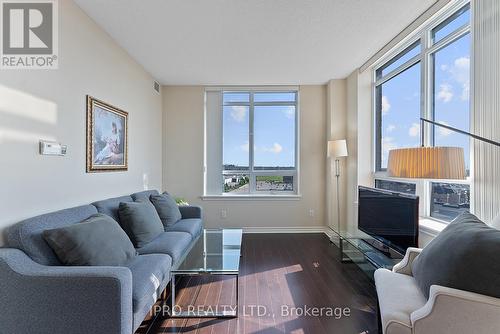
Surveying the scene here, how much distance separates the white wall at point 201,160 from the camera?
4.75 meters

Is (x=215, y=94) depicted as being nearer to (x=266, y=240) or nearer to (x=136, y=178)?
(x=136, y=178)

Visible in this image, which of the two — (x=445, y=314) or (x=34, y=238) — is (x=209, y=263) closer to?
(x=34, y=238)

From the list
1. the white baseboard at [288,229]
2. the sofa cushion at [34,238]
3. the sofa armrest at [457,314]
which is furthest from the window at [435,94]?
the sofa cushion at [34,238]

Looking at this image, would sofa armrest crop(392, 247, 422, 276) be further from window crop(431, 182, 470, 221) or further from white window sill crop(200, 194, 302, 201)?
white window sill crop(200, 194, 302, 201)

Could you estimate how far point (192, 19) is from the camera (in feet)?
8.52

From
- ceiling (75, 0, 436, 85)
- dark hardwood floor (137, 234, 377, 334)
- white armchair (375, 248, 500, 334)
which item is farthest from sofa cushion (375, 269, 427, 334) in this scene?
ceiling (75, 0, 436, 85)

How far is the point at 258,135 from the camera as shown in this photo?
4.87 meters

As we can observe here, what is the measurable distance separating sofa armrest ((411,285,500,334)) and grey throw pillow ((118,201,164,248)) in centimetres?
228

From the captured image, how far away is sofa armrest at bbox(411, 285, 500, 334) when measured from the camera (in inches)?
47.1

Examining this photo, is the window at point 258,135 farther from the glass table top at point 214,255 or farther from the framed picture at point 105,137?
the framed picture at point 105,137

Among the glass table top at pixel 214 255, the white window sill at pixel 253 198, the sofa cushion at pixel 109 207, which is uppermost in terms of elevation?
the sofa cushion at pixel 109 207

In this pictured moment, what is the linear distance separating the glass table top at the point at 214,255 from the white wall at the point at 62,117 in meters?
1.13

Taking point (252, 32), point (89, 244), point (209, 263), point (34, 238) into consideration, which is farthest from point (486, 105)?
point (34, 238)

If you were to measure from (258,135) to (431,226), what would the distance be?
3.04m
